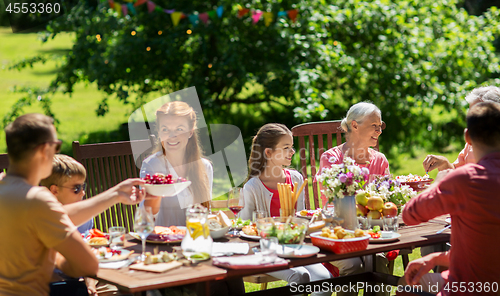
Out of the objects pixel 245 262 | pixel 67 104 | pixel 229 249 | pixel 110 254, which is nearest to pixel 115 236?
pixel 110 254

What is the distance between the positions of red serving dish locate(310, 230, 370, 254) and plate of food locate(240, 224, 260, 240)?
38cm

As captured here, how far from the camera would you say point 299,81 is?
762 cm

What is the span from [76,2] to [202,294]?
6985 mm

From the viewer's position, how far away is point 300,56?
800 centimetres

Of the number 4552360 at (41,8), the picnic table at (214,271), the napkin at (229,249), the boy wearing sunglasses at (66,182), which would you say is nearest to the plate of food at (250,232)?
the picnic table at (214,271)

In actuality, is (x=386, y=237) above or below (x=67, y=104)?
below

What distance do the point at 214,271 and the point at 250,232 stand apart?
671 millimetres

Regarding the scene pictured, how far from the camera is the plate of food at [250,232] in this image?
9.44ft

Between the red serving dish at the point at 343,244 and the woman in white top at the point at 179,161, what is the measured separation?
1285mm

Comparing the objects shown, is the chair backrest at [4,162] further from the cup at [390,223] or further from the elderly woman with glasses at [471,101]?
the elderly woman with glasses at [471,101]

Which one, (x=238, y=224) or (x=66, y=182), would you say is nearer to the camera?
(x=66, y=182)

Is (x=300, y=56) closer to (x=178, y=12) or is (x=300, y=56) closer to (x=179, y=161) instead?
(x=178, y=12)

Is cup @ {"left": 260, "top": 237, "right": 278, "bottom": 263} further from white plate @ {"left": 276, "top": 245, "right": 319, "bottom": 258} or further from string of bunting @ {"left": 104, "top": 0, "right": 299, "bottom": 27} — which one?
string of bunting @ {"left": 104, "top": 0, "right": 299, "bottom": 27}

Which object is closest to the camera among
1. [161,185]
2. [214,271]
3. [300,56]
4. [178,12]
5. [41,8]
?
[214,271]
